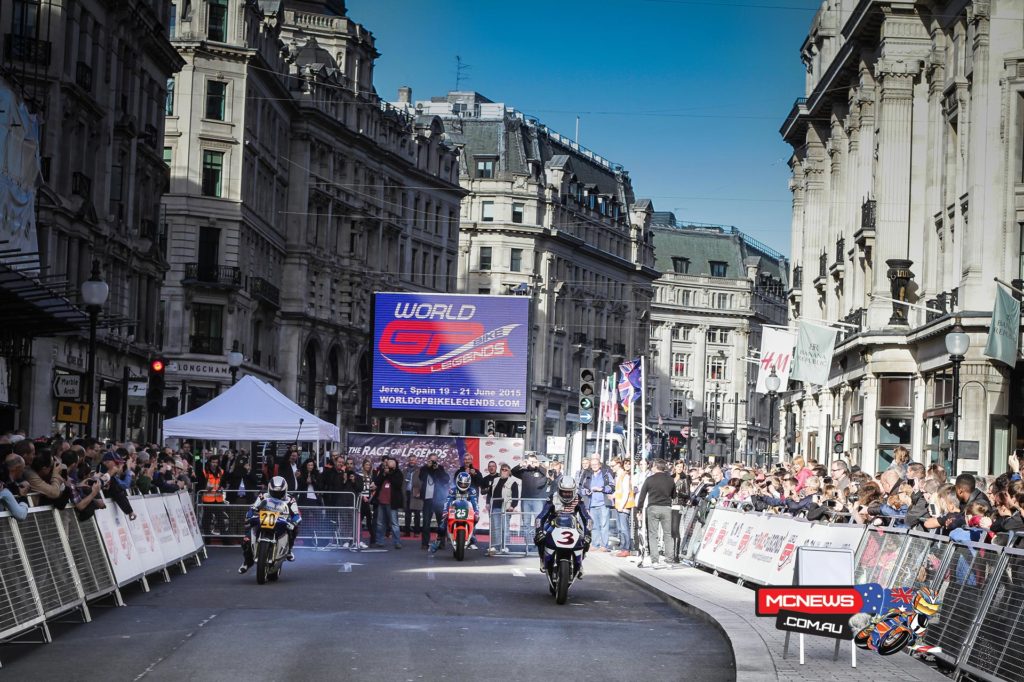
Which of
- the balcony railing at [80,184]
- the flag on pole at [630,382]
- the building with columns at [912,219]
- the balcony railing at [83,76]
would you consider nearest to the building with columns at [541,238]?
the building with columns at [912,219]

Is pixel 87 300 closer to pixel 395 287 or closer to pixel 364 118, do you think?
pixel 364 118

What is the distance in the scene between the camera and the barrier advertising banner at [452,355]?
42406 mm

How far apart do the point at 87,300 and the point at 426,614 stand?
12.4m

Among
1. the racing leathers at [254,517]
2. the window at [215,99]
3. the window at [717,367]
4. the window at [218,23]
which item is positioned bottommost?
the racing leathers at [254,517]

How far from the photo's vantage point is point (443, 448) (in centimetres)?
4453

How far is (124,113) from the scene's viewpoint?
167 ft

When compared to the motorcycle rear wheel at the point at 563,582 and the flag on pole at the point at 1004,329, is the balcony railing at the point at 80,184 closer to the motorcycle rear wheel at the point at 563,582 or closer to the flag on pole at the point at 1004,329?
the flag on pole at the point at 1004,329

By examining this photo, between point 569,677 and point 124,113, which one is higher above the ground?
point 124,113

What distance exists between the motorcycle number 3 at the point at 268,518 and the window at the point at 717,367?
143 metres

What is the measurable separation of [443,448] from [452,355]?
10.4 feet

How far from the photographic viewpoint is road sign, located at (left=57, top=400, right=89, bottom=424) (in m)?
27.9

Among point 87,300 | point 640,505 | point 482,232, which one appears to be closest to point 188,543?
point 87,300

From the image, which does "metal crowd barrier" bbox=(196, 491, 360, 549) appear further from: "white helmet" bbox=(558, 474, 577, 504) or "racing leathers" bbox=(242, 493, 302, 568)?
"white helmet" bbox=(558, 474, 577, 504)

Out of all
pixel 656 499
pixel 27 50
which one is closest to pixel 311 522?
pixel 656 499
